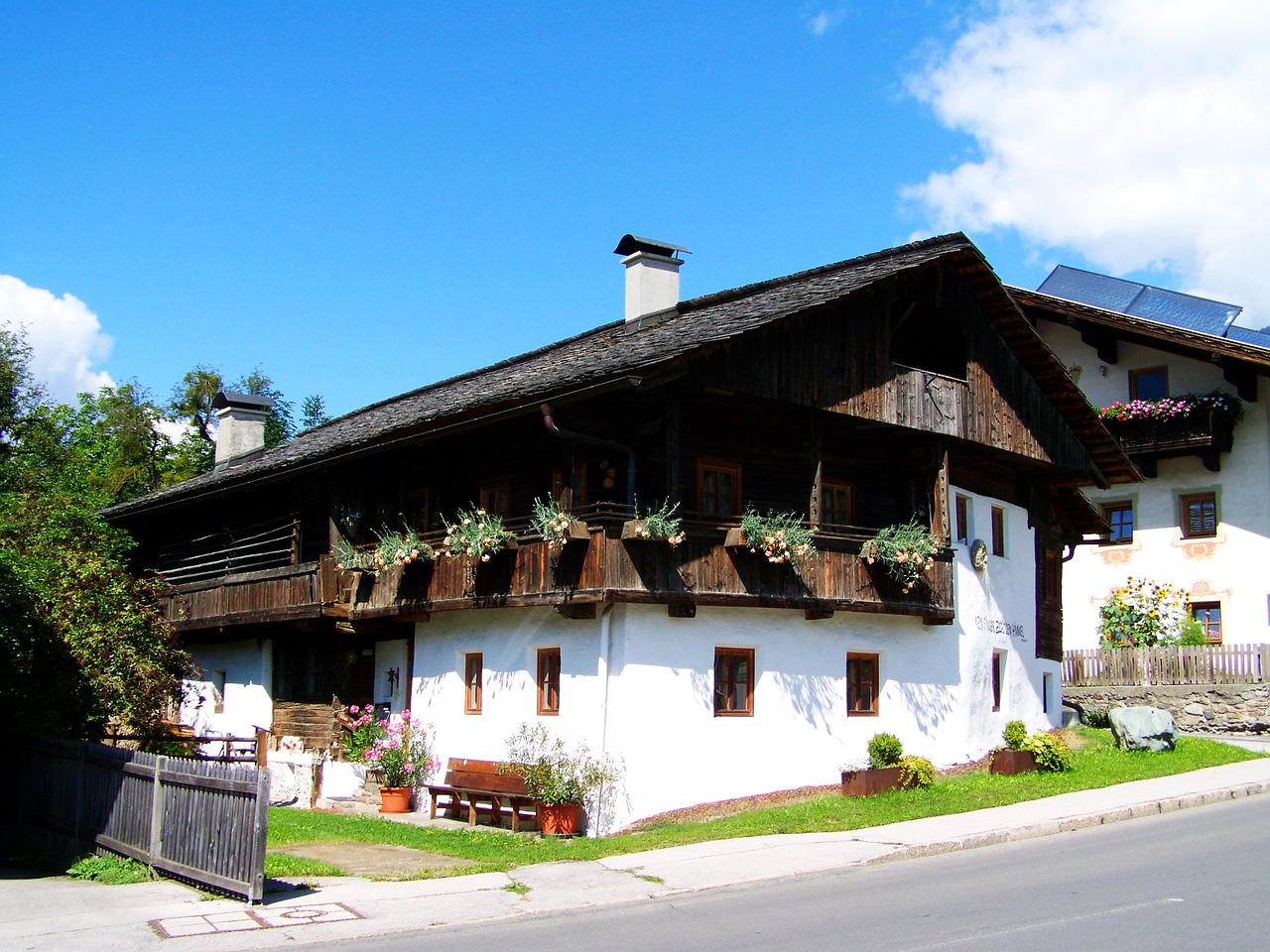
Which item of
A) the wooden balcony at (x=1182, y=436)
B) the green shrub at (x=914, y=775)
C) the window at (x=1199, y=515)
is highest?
the wooden balcony at (x=1182, y=436)

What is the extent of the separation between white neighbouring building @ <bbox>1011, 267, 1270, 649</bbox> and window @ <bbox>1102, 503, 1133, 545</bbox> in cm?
3

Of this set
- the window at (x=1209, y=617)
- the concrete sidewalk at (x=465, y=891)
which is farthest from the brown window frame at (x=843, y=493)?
the window at (x=1209, y=617)

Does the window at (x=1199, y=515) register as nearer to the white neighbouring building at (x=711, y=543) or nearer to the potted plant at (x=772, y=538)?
the white neighbouring building at (x=711, y=543)

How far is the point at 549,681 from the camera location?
60.3ft

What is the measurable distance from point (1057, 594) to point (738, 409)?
10.7 m

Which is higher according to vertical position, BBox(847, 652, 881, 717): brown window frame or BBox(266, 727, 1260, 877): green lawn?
BBox(847, 652, 881, 717): brown window frame

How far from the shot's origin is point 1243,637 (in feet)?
102

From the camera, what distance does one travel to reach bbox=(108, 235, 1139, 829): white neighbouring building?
57.1 ft

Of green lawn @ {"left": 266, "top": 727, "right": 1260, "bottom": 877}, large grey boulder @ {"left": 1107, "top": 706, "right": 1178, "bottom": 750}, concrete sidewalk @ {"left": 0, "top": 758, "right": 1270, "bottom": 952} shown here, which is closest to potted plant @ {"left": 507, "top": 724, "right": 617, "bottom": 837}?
green lawn @ {"left": 266, "top": 727, "right": 1260, "bottom": 877}

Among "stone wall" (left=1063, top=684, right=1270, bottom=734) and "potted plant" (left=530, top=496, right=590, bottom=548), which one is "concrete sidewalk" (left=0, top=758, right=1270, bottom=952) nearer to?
"potted plant" (left=530, top=496, right=590, bottom=548)

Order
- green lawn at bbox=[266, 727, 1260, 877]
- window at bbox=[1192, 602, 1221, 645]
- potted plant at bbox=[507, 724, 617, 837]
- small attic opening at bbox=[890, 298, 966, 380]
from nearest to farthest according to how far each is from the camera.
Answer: green lawn at bbox=[266, 727, 1260, 877] < potted plant at bbox=[507, 724, 617, 837] < small attic opening at bbox=[890, 298, 966, 380] < window at bbox=[1192, 602, 1221, 645]

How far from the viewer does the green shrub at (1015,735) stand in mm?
21000

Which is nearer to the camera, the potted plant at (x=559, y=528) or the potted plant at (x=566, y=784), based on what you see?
the potted plant at (x=566, y=784)

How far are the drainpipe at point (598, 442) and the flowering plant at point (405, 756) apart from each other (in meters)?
5.74
